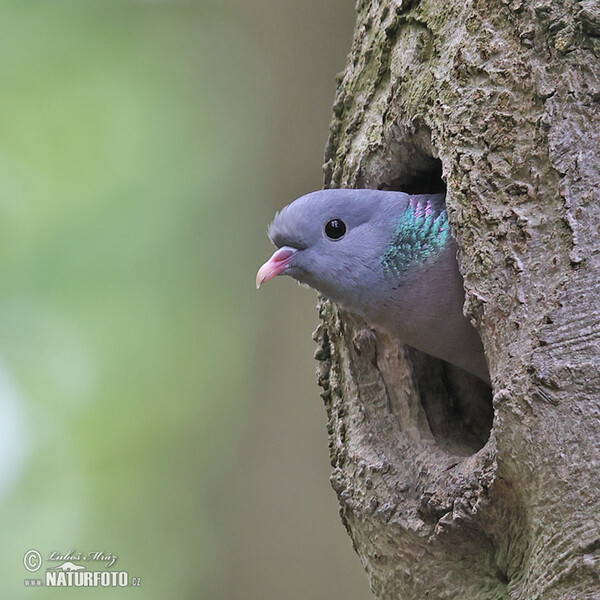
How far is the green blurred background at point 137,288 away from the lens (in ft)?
14.4

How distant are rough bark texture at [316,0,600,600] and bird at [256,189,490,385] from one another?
0.62 feet

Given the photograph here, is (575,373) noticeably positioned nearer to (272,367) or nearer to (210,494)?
(272,367)

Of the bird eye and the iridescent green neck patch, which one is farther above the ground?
the bird eye

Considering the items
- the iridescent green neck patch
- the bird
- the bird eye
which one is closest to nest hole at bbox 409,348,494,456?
the bird

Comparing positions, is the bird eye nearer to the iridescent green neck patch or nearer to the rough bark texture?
the iridescent green neck patch

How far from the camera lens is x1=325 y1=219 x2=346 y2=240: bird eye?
261 cm

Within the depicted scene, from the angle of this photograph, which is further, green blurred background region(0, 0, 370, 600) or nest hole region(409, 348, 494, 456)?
green blurred background region(0, 0, 370, 600)

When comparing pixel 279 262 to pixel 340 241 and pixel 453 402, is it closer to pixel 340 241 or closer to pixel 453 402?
pixel 340 241

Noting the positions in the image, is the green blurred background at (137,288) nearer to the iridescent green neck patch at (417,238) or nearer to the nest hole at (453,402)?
the nest hole at (453,402)

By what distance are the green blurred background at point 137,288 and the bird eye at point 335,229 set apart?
1.65 m

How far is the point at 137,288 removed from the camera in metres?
4.89

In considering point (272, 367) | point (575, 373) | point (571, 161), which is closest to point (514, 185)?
point (571, 161)

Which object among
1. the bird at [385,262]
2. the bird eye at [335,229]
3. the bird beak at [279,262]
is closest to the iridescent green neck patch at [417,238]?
the bird at [385,262]

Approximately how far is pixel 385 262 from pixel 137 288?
2603 mm
